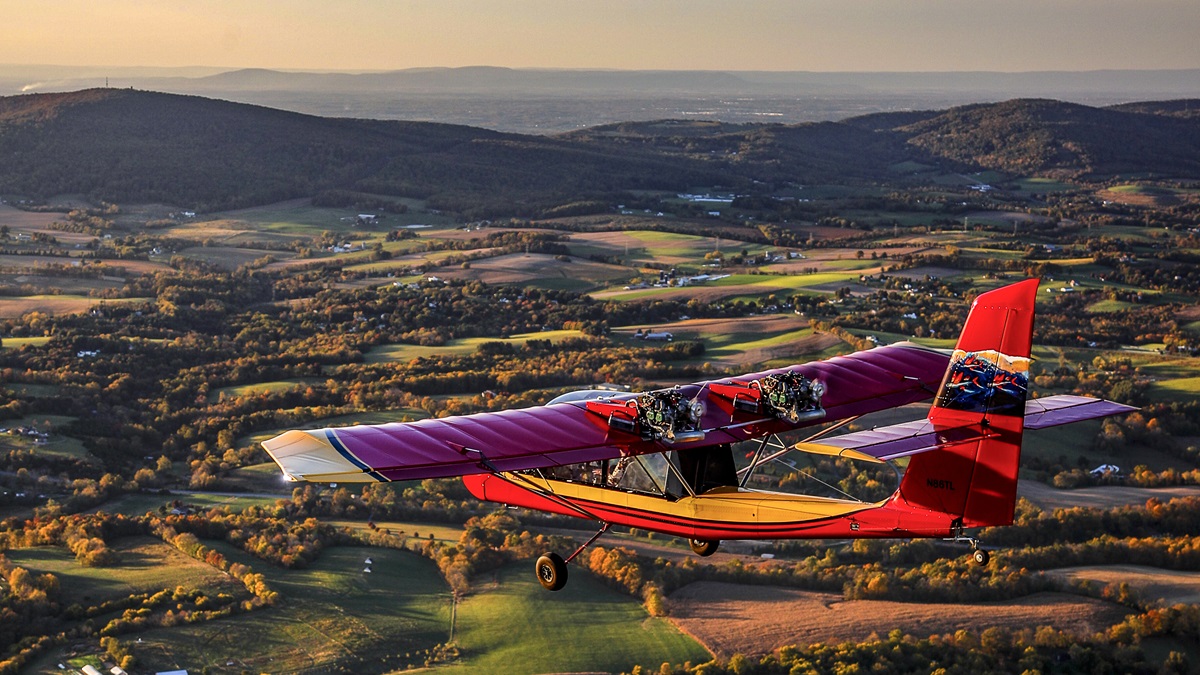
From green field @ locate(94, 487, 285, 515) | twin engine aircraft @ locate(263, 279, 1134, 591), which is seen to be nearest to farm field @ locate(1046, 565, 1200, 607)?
twin engine aircraft @ locate(263, 279, 1134, 591)

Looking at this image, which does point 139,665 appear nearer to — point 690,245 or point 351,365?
point 351,365

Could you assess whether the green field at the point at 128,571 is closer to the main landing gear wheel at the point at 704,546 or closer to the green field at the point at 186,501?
the green field at the point at 186,501

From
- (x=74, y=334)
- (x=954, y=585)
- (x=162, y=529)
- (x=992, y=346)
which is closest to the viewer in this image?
(x=992, y=346)

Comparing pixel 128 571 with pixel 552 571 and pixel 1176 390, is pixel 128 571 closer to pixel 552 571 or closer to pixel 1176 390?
pixel 552 571

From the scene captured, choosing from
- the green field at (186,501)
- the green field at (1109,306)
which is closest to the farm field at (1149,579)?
the green field at (186,501)

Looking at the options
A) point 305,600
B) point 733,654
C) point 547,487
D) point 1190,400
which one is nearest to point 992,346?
point 547,487

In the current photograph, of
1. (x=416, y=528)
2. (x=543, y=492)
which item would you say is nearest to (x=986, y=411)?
(x=543, y=492)

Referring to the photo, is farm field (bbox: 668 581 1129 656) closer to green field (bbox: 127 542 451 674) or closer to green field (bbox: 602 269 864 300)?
green field (bbox: 127 542 451 674)
